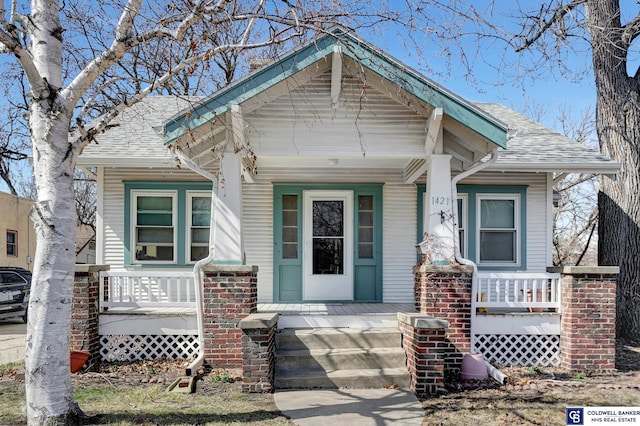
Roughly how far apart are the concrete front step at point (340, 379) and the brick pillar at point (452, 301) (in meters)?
0.93

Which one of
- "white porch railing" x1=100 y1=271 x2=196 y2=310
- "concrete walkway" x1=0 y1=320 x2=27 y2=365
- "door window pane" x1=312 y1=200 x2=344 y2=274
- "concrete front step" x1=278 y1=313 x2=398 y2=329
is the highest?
"door window pane" x1=312 y1=200 x2=344 y2=274

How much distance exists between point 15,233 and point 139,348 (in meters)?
15.8

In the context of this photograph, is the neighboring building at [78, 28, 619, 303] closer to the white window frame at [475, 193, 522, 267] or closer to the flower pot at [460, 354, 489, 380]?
the white window frame at [475, 193, 522, 267]

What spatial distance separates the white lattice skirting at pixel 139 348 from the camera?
643 centimetres

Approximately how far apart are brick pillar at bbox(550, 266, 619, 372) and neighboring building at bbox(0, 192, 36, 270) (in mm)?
19155

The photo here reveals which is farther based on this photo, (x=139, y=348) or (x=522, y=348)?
(x=522, y=348)

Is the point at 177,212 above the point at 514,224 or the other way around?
above

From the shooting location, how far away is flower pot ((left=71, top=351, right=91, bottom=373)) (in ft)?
18.3

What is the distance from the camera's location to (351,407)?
4.75m

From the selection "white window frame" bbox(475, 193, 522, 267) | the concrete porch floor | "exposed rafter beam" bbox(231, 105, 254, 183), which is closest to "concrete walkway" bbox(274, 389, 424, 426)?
the concrete porch floor

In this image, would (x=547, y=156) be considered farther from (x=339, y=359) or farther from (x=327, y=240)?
(x=339, y=359)

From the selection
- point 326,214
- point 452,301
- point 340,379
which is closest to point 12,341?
point 326,214

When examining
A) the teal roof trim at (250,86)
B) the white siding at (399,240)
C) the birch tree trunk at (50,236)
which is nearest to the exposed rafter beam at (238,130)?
the teal roof trim at (250,86)

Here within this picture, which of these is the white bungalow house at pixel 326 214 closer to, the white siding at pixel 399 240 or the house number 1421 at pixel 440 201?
the white siding at pixel 399 240
